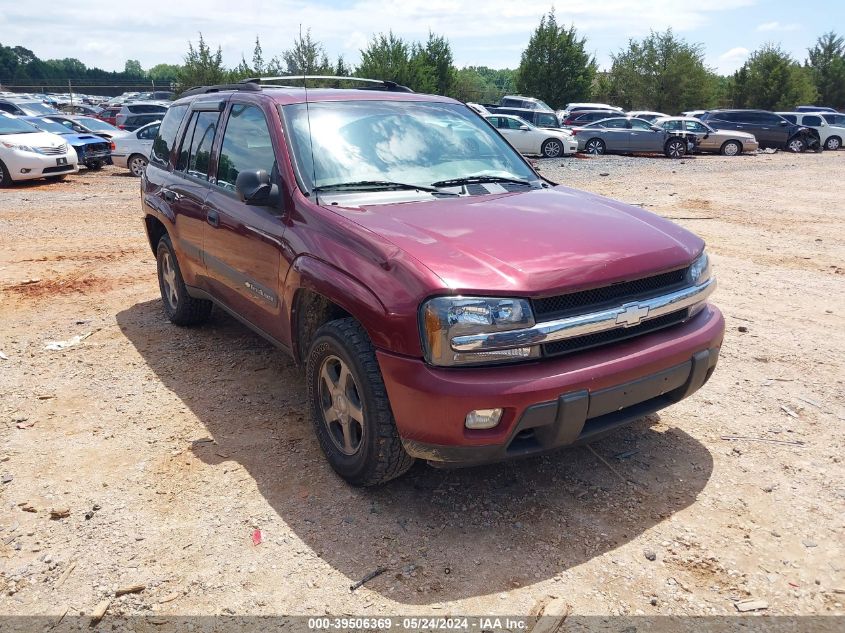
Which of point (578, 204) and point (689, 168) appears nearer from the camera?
point (578, 204)

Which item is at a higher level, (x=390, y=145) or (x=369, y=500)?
(x=390, y=145)

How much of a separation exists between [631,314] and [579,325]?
12.5 inches

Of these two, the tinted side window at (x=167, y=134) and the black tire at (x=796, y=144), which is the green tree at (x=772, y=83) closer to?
the black tire at (x=796, y=144)

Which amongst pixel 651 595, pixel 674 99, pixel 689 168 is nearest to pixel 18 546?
pixel 651 595

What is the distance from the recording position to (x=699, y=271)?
3492 mm

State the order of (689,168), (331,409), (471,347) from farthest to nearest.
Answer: (689,168)
(331,409)
(471,347)

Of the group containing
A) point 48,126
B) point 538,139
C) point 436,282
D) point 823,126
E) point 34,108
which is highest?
point 823,126

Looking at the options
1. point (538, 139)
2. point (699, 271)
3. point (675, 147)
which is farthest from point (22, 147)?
point (675, 147)

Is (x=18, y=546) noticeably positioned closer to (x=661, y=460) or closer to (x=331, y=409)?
(x=331, y=409)

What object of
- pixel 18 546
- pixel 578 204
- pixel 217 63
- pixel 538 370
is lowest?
pixel 18 546

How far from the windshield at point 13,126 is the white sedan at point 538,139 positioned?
13.7 m

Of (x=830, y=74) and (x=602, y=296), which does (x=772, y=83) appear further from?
(x=602, y=296)

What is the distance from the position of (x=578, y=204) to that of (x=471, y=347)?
1424 mm

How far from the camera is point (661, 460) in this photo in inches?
145
